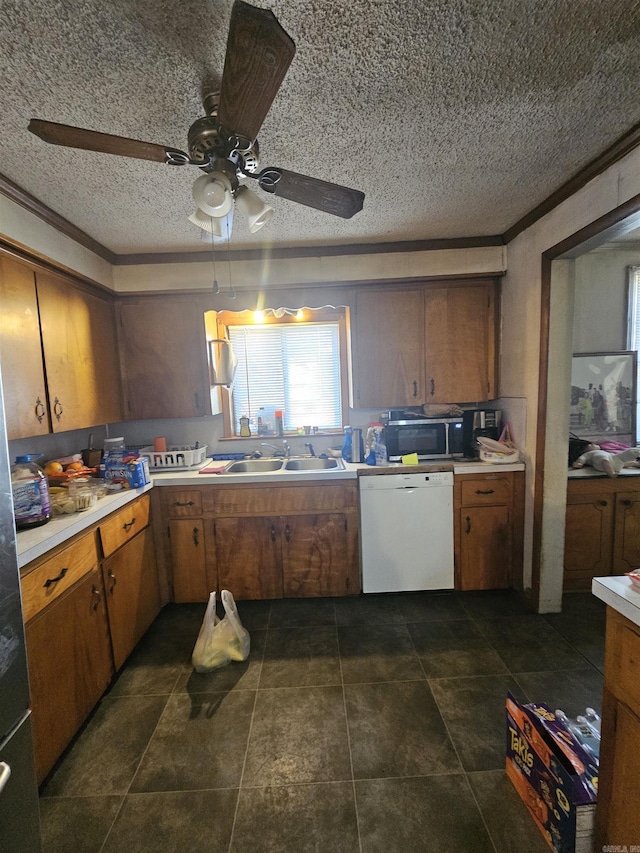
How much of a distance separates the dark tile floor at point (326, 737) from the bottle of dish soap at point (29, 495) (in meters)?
0.97

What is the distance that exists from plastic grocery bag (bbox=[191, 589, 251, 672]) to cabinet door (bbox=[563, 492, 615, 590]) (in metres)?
2.16

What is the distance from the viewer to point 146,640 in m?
2.21

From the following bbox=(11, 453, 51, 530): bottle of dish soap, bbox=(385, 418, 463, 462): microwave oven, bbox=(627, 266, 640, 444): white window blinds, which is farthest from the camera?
bbox=(627, 266, 640, 444): white window blinds

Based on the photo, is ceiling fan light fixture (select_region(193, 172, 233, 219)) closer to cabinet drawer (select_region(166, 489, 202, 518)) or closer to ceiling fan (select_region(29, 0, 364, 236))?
ceiling fan (select_region(29, 0, 364, 236))

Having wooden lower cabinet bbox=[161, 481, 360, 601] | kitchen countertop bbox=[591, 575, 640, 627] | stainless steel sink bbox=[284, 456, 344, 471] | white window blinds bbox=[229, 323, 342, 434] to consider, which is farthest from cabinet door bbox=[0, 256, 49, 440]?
kitchen countertop bbox=[591, 575, 640, 627]

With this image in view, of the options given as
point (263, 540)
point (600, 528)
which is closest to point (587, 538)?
point (600, 528)

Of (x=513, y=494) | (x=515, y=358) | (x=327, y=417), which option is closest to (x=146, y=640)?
(x=327, y=417)

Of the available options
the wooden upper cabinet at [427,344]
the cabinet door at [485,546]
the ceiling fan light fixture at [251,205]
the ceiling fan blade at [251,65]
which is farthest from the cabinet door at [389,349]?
the ceiling fan blade at [251,65]

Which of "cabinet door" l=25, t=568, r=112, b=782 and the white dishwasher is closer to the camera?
"cabinet door" l=25, t=568, r=112, b=782

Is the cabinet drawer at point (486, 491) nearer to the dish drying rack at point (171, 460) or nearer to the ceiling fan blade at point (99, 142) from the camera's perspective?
the dish drying rack at point (171, 460)

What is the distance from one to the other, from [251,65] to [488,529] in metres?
2.63

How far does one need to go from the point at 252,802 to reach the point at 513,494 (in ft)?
7.02

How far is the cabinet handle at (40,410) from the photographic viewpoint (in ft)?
6.14

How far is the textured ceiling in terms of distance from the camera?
39.9 inches
